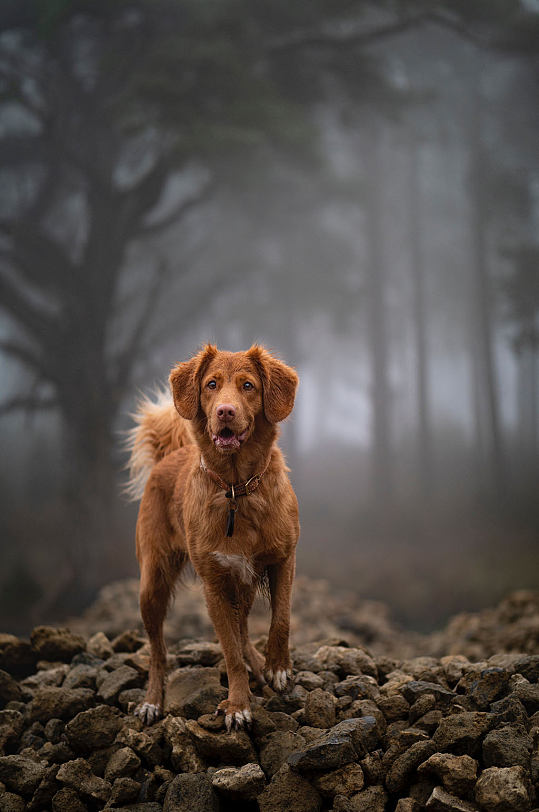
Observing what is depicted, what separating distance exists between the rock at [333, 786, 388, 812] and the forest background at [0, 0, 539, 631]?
335 inches

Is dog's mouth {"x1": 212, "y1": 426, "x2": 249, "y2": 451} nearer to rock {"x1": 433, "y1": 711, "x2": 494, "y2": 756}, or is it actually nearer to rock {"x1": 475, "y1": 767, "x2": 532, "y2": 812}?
rock {"x1": 433, "y1": 711, "x2": 494, "y2": 756}

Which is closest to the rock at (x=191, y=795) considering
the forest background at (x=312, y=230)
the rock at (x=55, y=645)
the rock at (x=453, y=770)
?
the rock at (x=453, y=770)

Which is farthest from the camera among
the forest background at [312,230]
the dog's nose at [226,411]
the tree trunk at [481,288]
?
the tree trunk at [481,288]

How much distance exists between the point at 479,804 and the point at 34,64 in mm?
13633

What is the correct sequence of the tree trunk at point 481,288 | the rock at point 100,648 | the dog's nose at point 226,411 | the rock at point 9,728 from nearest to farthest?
the dog's nose at point 226,411, the rock at point 9,728, the rock at point 100,648, the tree trunk at point 481,288

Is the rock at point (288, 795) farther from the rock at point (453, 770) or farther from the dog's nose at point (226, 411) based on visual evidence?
the dog's nose at point (226, 411)

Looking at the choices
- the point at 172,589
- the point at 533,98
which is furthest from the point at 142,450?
the point at 533,98

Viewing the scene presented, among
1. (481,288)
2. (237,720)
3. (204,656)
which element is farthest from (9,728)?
(481,288)

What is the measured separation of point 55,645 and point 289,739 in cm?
250

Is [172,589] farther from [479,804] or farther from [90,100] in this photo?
[90,100]

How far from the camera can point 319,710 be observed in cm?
393

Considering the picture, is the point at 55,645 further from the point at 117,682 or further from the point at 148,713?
the point at 148,713

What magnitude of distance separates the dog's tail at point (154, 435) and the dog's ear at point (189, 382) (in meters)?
1.12

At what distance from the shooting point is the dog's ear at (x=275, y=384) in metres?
3.64
